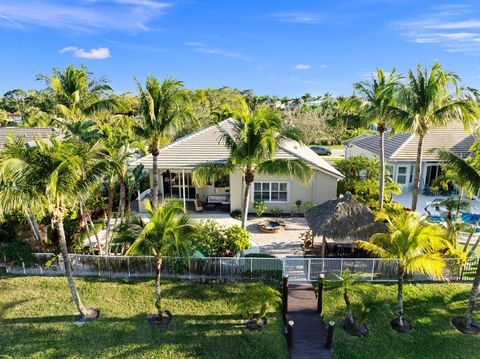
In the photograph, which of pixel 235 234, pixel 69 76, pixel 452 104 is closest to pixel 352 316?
pixel 235 234

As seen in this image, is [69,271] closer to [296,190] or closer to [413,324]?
[413,324]

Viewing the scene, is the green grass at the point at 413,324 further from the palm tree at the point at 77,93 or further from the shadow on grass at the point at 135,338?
the palm tree at the point at 77,93

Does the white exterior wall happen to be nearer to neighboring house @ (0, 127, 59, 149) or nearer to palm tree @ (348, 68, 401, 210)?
palm tree @ (348, 68, 401, 210)

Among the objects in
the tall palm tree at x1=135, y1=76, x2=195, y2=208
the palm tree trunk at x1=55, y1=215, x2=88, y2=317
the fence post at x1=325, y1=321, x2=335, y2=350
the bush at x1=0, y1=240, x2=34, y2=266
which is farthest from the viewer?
the tall palm tree at x1=135, y1=76, x2=195, y2=208

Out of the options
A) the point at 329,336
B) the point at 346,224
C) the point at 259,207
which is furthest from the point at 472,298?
the point at 259,207

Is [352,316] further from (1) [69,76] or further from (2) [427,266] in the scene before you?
(1) [69,76]

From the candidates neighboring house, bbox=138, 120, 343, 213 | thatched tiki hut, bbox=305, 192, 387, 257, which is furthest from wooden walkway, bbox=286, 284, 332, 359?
neighboring house, bbox=138, 120, 343, 213
